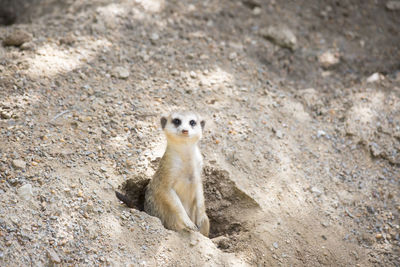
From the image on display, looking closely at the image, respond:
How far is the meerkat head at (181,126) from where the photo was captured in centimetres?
292

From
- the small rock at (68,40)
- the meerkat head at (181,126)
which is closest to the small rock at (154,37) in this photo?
the small rock at (68,40)

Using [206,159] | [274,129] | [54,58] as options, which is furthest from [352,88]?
[54,58]

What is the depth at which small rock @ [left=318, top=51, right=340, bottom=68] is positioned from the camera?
479 centimetres

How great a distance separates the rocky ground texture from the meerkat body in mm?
198

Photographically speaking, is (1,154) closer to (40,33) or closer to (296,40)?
(40,33)

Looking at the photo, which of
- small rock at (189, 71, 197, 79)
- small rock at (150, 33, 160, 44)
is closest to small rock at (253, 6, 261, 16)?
small rock at (150, 33, 160, 44)

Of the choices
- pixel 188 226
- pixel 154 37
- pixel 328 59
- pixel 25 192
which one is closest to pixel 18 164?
pixel 25 192

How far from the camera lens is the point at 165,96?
3.83 meters

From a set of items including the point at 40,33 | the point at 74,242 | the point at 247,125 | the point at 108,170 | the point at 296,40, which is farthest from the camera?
the point at 296,40

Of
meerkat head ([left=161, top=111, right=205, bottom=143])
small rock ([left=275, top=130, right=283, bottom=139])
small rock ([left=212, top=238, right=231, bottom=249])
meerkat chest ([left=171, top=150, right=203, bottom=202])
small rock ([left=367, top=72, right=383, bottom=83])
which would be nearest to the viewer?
meerkat head ([left=161, top=111, right=205, bottom=143])

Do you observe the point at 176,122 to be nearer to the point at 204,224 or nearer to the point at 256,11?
the point at 204,224

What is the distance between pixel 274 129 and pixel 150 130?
1.15m

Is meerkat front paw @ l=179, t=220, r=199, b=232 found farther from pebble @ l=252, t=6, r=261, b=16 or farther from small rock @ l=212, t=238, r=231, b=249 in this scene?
pebble @ l=252, t=6, r=261, b=16

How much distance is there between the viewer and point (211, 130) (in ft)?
12.1
